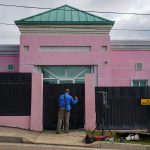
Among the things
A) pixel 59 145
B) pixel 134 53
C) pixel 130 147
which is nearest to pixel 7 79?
pixel 59 145

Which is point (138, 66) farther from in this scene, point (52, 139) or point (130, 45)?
point (52, 139)

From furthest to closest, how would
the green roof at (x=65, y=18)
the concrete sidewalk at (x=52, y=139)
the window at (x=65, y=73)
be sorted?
the window at (x=65, y=73), the green roof at (x=65, y=18), the concrete sidewalk at (x=52, y=139)

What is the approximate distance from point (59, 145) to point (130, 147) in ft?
7.68

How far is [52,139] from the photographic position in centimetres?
1342

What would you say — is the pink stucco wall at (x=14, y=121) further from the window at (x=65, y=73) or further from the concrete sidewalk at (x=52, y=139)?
the window at (x=65, y=73)

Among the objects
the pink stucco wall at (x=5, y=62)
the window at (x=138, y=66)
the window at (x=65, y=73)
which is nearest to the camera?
the window at (x=65, y=73)

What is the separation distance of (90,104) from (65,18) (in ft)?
26.2

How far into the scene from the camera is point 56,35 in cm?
2170

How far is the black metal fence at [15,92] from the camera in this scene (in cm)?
1556

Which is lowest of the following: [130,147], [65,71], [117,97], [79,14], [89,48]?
[130,147]

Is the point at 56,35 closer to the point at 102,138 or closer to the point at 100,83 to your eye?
the point at 100,83

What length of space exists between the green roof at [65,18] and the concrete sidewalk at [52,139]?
836 centimetres

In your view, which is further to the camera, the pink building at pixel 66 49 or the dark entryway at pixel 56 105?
the pink building at pixel 66 49

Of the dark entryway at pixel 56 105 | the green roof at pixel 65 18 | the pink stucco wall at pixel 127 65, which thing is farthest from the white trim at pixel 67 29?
the dark entryway at pixel 56 105
